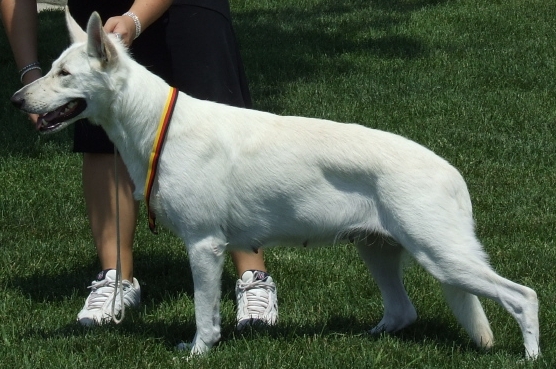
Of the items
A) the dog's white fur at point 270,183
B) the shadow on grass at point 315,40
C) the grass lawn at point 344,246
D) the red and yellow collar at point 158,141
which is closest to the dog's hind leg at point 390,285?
the grass lawn at point 344,246

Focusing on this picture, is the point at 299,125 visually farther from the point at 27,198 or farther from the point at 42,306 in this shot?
the point at 27,198

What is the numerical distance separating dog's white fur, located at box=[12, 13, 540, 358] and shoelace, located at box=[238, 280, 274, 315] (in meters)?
0.50

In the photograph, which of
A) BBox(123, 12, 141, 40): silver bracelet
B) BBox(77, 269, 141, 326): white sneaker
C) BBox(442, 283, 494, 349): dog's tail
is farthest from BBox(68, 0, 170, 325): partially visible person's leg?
BBox(442, 283, 494, 349): dog's tail

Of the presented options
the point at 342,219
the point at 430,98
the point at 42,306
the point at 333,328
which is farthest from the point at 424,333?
the point at 430,98

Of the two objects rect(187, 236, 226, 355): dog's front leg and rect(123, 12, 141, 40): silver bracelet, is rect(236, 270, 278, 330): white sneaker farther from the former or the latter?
rect(123, 12, 141, 40): silver bracelet

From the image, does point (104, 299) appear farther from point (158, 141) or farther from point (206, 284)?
point (158, 141)

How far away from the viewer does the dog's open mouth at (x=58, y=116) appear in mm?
4000

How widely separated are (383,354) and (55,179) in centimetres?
379

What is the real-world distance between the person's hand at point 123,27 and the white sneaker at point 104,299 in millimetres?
1396

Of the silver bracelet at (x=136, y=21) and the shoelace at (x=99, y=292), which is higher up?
the silver bracelet at (x=136, y=21)

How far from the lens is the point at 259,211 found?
4137 millimetres

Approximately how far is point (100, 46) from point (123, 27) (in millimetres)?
377

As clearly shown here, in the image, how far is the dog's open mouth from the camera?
400 centimetres

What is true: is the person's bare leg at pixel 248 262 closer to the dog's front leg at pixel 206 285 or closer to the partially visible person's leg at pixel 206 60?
the partially visible person's leg at pixel 206 60
